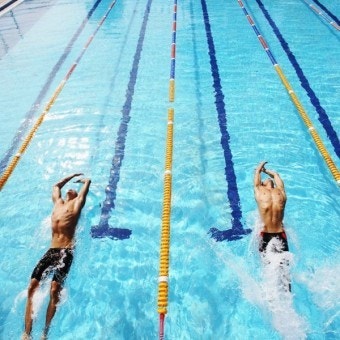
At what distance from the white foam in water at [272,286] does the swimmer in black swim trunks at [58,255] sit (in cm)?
170

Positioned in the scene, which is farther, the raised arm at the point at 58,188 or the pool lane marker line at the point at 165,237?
the raised arm at the point at 58,188

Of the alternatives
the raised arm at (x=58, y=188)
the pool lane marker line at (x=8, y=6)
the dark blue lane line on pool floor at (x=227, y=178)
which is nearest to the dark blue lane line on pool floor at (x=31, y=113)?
the raised arm at (x=58, y=188)

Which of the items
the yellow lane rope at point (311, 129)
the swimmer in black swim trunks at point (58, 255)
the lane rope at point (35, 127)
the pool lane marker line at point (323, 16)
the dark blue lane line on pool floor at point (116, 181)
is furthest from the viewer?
the pool lane marker line at point (323, 16)

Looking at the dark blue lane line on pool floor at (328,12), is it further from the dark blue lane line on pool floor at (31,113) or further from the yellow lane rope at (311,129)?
the dark blue lane line on pool floor at (31,113)

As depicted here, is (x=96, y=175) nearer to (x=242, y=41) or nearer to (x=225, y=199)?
(x=225, y=199)

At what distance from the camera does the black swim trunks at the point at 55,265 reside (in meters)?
3.38

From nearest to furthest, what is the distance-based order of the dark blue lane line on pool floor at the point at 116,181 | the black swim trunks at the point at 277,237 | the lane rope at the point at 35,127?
the black swim trunks at the point at 277,237
the dark blue lane line on pool floor at the point at 116,181
the lane rope at the point at 35,127

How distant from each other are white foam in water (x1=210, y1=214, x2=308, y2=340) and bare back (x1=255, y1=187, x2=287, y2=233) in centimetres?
20

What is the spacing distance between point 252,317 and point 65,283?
2.02 m

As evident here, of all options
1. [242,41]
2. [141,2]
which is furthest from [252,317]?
[141,2]

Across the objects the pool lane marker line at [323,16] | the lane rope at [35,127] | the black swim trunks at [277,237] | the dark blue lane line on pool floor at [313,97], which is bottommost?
the pool lane marker line at [323,16]

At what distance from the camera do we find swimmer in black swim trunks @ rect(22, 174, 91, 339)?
3.19m

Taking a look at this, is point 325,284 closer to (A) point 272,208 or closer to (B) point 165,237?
(A) point 272,208

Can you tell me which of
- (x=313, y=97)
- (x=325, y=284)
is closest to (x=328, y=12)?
(x=313, y=97)
